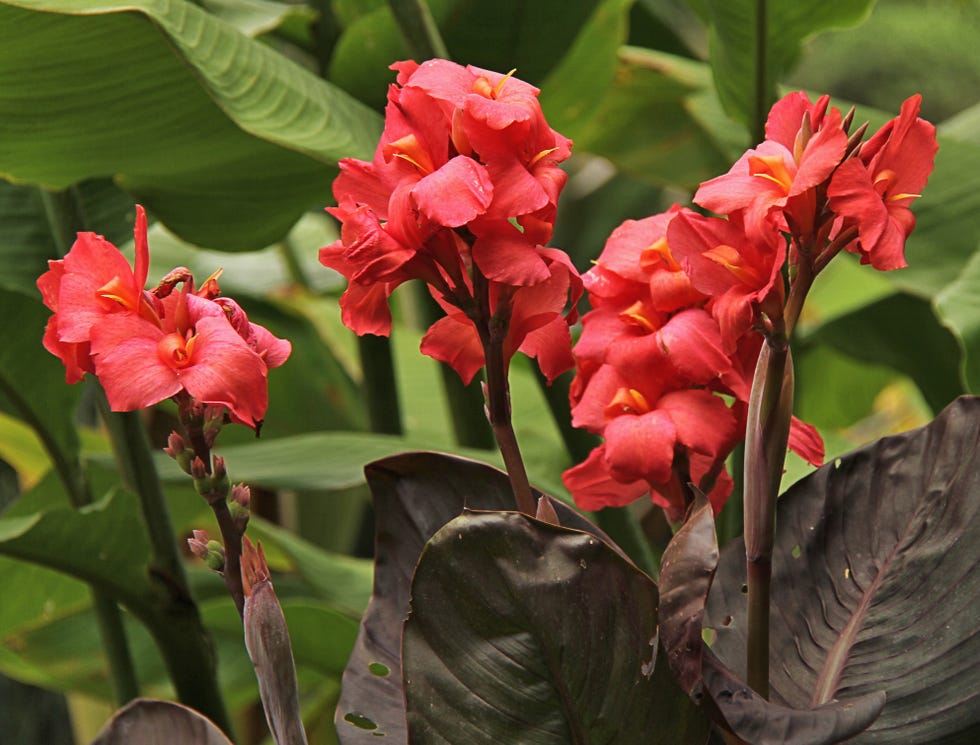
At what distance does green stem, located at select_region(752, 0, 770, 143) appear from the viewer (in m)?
0.60

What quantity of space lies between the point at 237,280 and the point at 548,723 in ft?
3.12

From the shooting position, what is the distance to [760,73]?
2.02ft

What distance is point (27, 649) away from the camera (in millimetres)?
754

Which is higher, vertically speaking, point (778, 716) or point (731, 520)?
point (778, 716)

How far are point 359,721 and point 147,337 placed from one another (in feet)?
0.43

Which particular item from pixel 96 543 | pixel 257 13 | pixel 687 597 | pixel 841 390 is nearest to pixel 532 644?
pixel 687 597

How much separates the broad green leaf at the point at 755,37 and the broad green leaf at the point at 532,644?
42 centimetres

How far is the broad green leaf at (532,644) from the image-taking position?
0.27 meters

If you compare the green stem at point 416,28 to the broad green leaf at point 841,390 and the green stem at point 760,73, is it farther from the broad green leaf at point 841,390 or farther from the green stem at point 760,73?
the broad green leaf at point 841,390

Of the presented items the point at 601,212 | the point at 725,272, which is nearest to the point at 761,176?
the point at 725,272

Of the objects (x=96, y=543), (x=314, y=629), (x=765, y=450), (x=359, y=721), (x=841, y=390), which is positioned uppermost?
(x=765, y=450)

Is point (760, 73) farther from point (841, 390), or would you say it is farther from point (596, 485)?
point (841, 390)

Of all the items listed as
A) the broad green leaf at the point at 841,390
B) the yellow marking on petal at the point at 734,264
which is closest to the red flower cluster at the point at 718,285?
the yellow marking on petal at the point at 734,264

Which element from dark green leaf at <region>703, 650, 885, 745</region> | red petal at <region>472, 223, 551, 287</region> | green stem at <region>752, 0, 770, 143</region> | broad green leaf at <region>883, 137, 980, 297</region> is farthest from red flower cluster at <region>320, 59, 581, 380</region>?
broad green leaf at <region>883, 137, 980, 297</region>
